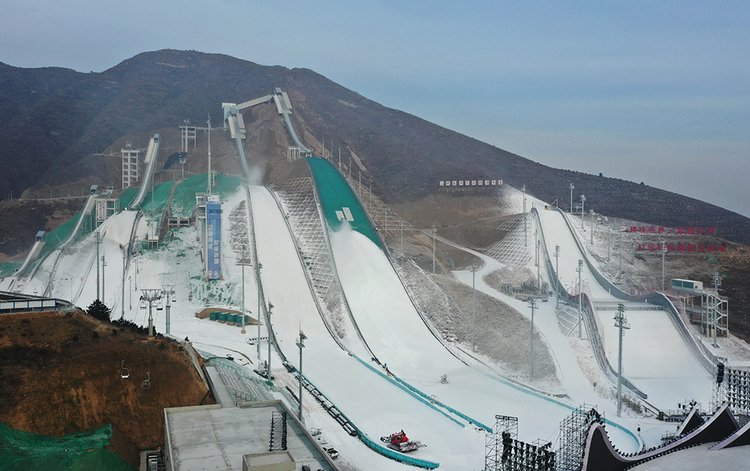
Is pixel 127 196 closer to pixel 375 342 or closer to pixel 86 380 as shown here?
pixel 375 342

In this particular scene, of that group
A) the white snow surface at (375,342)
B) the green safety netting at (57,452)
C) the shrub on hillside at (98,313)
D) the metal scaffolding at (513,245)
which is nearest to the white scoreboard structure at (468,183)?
the metal scaffolding at (513,245)

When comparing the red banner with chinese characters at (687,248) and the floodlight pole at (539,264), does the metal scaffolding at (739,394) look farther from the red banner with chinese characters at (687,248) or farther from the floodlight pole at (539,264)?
the red banner with chinese characters at (687,248)

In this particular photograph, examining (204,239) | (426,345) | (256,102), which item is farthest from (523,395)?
(256,102)

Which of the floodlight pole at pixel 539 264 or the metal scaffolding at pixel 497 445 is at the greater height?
the floodlight pole at pixel 539 264

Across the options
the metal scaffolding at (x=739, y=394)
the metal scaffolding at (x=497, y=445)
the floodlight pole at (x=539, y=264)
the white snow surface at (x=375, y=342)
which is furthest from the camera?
the floodlight pole at (x=539, y=264)

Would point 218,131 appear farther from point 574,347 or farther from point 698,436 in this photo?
point 698,436

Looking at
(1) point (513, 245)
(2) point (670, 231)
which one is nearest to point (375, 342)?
(1) point (513, 245)
